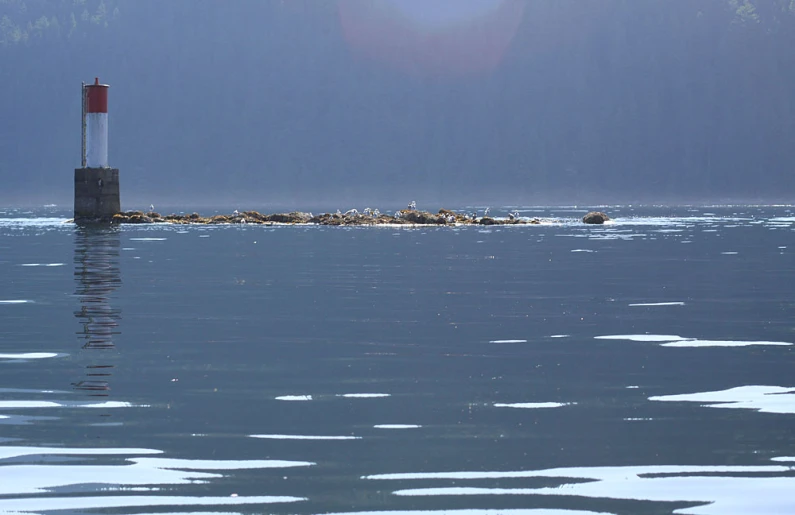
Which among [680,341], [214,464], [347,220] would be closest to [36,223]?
[347,220]

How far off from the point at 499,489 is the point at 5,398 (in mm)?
6233

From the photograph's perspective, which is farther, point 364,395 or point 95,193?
point 95,193

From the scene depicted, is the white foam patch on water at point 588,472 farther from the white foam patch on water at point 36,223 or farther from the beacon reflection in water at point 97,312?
the white foam patch on water at point 36,223

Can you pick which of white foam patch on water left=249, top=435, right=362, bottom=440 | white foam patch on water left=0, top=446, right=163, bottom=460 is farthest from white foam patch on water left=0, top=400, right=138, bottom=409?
white foam patch on water left=249, top=435, right=362, bottom=440

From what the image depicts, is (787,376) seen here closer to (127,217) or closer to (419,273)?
(419,273)

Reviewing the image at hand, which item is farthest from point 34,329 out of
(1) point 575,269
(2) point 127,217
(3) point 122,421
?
(2) point 127,217

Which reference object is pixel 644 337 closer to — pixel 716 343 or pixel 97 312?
pixel 716 343

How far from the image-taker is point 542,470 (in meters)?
10.5

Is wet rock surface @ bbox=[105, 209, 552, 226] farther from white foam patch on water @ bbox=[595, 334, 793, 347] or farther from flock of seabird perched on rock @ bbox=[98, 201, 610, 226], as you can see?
white foam patch on water @ bbox=[595, 334, 793, 347]

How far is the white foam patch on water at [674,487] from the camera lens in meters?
9.59

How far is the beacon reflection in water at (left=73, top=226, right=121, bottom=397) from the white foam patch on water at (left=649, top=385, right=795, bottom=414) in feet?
20.3

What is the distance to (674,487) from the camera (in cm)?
998

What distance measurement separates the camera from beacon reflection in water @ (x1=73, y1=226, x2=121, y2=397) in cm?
1528

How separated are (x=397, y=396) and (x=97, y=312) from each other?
410 inches
